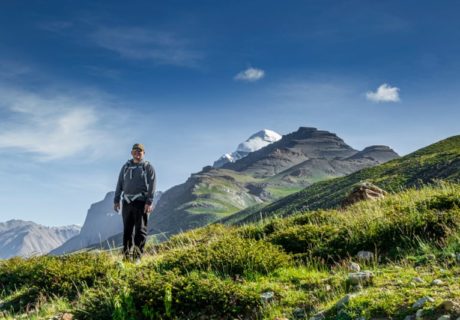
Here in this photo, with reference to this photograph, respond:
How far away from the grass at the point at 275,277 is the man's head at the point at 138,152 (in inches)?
125

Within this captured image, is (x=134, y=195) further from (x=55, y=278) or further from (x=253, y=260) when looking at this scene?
(x=253, y=260)

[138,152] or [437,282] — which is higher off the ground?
[138,152]

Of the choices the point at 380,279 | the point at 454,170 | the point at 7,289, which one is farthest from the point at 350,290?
the point at 454,170

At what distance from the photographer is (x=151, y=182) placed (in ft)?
44.4

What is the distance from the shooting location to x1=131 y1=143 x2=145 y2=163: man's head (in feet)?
44.0

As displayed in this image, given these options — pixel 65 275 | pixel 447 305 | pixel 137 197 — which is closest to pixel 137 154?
pixel 137 197

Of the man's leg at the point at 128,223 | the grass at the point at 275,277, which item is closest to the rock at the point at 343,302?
the grass at the point at 275,277

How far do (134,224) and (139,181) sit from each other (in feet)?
4.35

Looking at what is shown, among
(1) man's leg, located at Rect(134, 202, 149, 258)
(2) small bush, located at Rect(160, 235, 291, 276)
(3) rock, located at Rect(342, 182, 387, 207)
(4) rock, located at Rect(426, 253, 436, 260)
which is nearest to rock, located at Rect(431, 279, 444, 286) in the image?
(4) rock, located at Rect(426, 253, 436, 260)

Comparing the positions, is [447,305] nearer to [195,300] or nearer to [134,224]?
[195,300]

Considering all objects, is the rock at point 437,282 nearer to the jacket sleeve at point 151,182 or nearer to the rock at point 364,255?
the rock at point 364,255

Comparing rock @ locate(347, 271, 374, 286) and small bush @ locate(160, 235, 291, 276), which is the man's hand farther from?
rock @ locate(347, 271, 374, 286)

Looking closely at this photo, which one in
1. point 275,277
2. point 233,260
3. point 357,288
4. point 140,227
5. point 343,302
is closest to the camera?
point 343,302

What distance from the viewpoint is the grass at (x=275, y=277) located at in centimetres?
624
